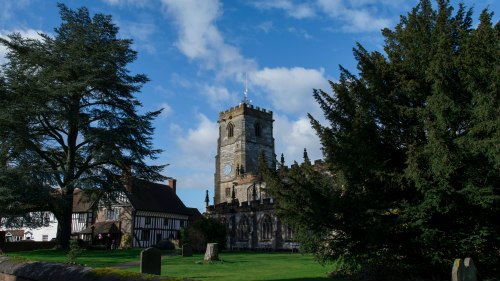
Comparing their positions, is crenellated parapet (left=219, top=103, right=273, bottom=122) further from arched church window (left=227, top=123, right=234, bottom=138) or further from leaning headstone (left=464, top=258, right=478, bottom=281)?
leaning headstone (left=464, top=258, right=478, bottom=281)

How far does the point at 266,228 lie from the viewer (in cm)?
3416

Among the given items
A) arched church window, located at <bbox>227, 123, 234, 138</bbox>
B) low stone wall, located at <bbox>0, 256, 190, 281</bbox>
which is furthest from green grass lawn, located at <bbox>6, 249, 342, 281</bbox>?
arched church window, located at <bbox>227, 123, 234, 138</bbox>

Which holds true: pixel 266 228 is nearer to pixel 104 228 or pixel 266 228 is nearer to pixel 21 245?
pixel 104 228

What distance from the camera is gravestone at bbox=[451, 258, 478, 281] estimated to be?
6.86m

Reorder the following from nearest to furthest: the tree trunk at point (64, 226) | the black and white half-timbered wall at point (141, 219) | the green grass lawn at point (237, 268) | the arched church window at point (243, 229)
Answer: the green grass lawn at point (237, 268)
the tree trunk at point (64, 226)
the black and white half-timbered wall at point (141, 219)
the arched church window at point (243, 229)

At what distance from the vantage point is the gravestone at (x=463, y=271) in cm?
686

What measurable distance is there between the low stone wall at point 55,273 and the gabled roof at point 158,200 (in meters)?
26.0

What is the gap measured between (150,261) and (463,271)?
7.97 metres

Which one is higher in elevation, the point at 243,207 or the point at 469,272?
the point at 243,207

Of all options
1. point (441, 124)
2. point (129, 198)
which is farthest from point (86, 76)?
point (441, 124)

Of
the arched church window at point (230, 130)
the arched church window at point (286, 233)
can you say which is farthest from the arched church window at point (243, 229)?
the arched church window at point (230, 130)

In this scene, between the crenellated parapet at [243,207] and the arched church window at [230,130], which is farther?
the arched church window at [230,130]

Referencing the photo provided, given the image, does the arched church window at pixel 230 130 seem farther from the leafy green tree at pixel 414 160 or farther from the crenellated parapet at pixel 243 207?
the leafy green tree at pixel 414 160

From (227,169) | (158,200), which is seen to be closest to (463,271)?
(158,200)
